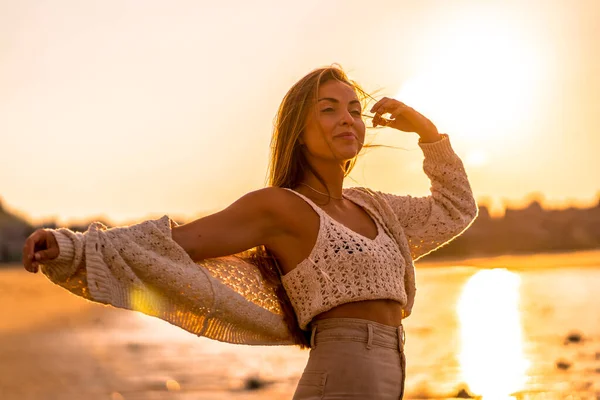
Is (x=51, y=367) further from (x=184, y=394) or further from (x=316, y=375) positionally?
(x=316, y=375)

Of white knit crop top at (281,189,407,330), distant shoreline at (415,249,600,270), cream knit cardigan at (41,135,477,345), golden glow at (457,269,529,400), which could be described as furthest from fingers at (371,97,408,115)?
distant shoreline at (415,249,600,270)

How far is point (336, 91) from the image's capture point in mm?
4164

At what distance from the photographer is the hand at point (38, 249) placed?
3.26 metres

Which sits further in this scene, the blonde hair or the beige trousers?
the blonde hair

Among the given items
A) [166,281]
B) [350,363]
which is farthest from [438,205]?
[166,281]

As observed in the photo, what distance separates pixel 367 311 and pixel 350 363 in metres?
0.22

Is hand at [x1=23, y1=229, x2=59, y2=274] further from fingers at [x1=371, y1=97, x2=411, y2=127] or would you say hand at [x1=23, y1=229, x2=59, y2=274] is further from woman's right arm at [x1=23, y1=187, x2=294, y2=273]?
fingers at [x1=371, y1=97, x2=411, y2=127]

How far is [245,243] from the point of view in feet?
12.6

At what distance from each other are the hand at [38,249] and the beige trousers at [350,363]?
112 cm

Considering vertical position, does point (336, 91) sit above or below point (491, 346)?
above

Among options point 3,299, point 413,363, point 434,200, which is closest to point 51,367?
point 413,363

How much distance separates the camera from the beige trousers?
3836mm

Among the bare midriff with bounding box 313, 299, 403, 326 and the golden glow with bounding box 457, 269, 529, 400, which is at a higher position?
the bare midriff with bounding box 313, 299, 403, 326

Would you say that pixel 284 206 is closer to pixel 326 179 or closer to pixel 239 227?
pixel 239 227
